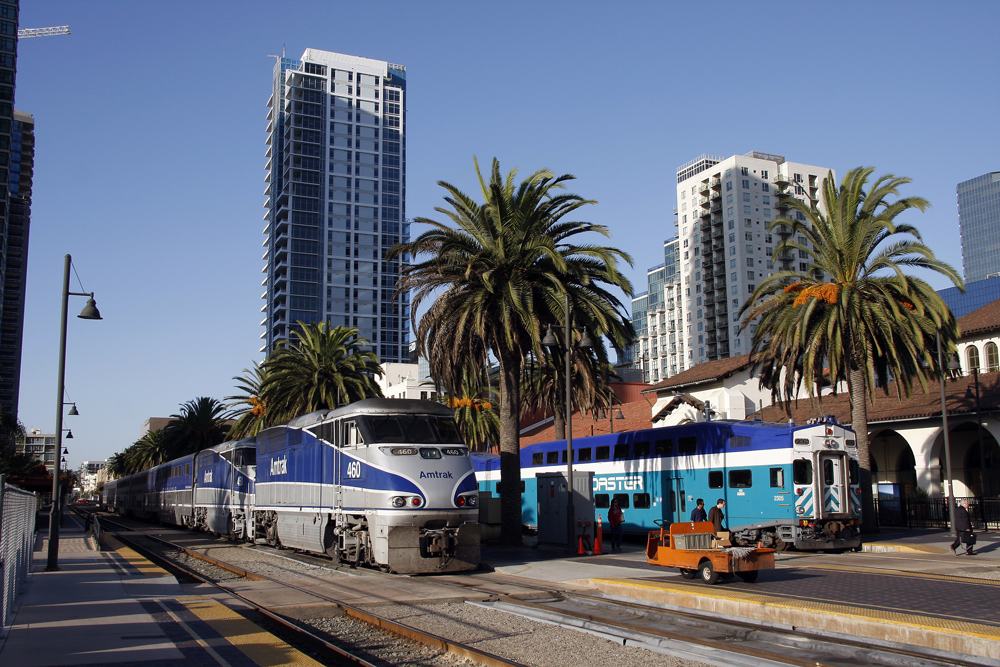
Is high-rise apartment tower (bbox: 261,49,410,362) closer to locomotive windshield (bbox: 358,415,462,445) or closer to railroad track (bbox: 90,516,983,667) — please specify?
locomotive windshield (bbox: 358,415,462,445)

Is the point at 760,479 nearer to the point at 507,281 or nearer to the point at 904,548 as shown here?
the point at 904,548

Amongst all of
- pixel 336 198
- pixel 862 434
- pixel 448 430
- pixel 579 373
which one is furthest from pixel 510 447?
pixel 336 198

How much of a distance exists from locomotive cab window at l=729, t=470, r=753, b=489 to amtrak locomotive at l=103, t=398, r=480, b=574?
9.79 metres

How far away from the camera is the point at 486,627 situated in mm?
12508

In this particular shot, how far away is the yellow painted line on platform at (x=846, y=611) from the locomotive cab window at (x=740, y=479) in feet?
35.0

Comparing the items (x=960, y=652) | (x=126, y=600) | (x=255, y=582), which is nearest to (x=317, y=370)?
(x=255, y=582)

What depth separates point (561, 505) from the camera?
26984mm

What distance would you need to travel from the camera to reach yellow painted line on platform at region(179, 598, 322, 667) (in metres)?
9.59

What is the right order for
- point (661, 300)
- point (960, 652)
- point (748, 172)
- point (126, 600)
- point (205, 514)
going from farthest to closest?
point (661, 300) < point (748, 172) < point (205, 514) < point (126, 600) < point (960, 652)

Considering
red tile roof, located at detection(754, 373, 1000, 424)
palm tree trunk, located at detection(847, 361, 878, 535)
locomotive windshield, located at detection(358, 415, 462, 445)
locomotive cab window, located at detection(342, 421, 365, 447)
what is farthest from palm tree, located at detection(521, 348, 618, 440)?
palm tree trunk, located at detection(847, 361, 878, 535)

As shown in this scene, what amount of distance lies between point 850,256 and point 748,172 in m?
112

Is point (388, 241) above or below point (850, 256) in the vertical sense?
above

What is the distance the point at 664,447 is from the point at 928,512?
15413 mm

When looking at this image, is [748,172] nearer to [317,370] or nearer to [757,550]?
[317,370]
